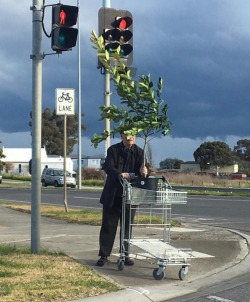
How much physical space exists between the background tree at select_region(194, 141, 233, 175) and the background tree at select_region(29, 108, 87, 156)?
19.4 metres

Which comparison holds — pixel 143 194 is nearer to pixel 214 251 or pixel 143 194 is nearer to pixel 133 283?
pixel 133 283

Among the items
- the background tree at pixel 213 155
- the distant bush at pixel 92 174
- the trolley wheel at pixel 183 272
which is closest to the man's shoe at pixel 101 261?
the trolley wheel at pixel 183 272

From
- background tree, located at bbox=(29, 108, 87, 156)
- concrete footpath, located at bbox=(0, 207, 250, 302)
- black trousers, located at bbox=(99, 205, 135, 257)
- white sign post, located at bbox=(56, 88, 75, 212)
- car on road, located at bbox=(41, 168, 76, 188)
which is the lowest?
concrete footpath, located at bbox=(0, 207, 250, 302)

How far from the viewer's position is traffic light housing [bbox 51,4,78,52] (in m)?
8.73

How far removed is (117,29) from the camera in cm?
1178

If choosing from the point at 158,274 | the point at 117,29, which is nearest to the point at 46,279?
the point at 158,274

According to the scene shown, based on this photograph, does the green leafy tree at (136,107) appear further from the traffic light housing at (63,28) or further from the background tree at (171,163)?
the background tree at (171,163)

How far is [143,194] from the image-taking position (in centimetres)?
789

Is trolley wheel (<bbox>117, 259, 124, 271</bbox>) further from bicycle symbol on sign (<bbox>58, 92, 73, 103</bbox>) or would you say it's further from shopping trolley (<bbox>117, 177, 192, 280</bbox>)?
bicycle symbol on sign (<bbox>58, 92, 73, 103</bbox>)

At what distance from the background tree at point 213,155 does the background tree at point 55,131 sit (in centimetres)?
1942

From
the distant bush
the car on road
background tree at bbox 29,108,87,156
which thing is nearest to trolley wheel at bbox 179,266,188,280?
the car on road

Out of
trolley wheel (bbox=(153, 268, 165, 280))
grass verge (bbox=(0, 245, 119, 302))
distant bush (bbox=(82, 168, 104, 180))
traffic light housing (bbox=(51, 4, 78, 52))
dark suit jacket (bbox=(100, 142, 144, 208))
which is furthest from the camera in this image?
distant bush (bbox=(82, 168, 104, 180))

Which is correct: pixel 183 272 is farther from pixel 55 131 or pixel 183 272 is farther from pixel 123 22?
pixel 55 131

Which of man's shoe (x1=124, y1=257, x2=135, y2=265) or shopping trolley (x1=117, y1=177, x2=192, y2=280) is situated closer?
shopping trolley (x1=117, y1=177, x2=192, y2=280)
